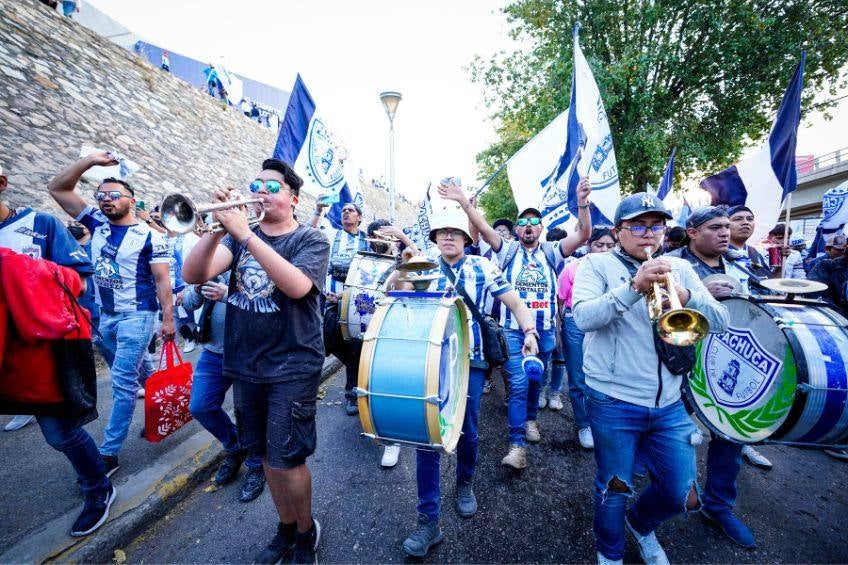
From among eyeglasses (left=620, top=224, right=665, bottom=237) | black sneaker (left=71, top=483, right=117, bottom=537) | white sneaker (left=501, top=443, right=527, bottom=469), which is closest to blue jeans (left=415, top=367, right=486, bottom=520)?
white sneaker (left=501, top=443, right=527, bottom=469)

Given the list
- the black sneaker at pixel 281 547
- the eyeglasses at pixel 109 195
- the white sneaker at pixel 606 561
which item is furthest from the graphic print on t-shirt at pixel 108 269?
the white sneaker at pixel 606 561

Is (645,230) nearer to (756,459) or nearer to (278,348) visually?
(278,348)

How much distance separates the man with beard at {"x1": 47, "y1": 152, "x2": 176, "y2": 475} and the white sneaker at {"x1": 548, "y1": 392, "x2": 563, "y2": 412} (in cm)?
456

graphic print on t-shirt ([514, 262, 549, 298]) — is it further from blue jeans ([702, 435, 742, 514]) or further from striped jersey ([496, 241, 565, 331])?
blue jeans ([702, 435, 742, 514])

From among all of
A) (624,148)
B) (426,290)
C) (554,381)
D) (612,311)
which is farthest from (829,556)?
(624,148)

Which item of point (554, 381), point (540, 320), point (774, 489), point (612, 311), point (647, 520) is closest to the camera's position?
point (612, 311)

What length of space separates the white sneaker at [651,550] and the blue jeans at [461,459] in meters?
1.21

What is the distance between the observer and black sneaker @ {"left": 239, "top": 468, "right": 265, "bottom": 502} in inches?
121

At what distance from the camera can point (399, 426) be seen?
2.11 m

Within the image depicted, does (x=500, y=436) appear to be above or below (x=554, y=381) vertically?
below

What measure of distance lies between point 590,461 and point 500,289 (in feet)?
7.10

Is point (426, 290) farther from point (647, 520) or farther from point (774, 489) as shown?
point (774, 489)

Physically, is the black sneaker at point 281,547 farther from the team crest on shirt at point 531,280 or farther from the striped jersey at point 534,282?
the team crest on shirt at point 531,280

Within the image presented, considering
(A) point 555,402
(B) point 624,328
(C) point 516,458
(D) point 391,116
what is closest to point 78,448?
(C) point 516,458
